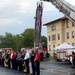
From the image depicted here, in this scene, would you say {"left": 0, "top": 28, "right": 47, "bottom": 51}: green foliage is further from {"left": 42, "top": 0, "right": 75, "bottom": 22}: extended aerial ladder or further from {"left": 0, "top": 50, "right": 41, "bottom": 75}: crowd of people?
{"left": 0, "top": 50, "right": 41, "bottom": 75}: crowd of people

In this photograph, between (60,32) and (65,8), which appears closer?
(65,8)

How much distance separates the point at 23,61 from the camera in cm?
2305

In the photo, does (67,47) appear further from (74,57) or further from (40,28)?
(74,57)

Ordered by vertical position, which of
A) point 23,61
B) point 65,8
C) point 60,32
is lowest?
point 23,61

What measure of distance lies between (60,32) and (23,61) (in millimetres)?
55011

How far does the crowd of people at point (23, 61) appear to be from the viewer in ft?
63.1

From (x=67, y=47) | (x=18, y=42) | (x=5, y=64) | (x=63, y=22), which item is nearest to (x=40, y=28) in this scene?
(x=67, y=47)

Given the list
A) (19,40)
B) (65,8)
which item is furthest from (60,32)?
(19,40)

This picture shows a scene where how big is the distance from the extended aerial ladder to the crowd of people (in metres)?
7.50

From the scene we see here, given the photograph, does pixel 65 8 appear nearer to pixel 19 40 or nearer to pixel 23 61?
pixel 23 61

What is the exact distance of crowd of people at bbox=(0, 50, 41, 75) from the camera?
19247mm

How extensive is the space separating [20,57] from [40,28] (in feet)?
63.7

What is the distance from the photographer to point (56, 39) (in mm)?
79750

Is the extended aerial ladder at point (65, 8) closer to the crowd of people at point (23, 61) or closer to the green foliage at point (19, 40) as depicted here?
the crowd of people at point (23, 61)
